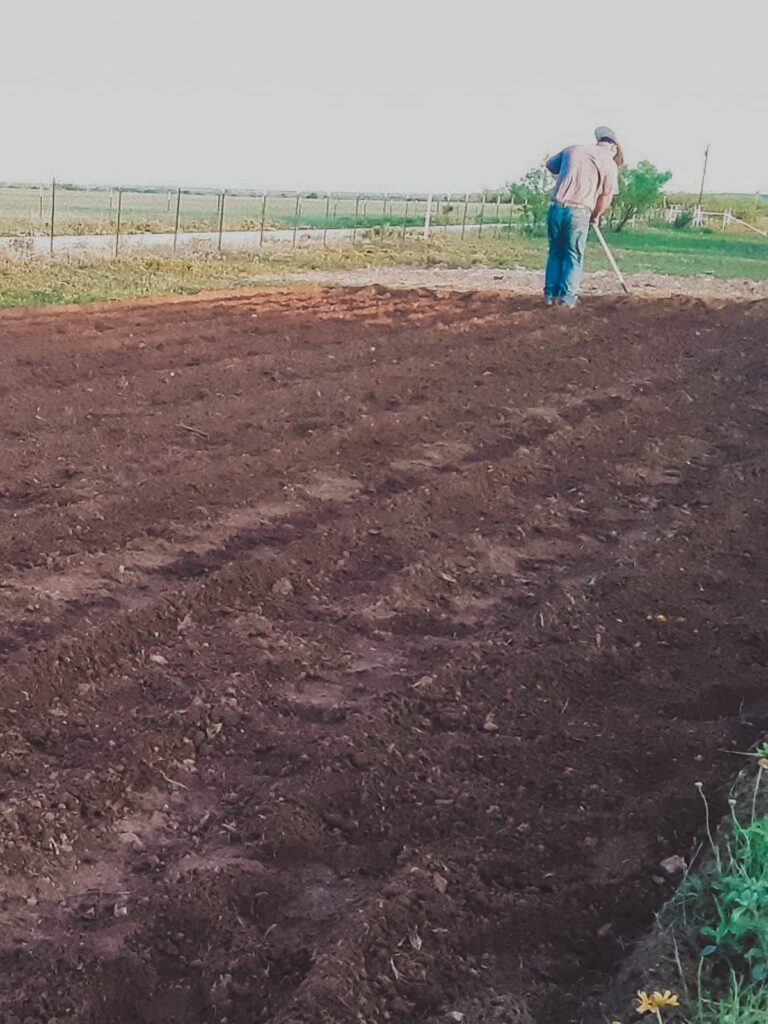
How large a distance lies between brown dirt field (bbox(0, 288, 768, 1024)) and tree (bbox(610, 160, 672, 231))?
39334 millimetres

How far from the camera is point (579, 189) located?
12.3m

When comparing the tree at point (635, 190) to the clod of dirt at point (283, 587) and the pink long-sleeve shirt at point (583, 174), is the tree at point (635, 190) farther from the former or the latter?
the clod of dirt at point (283, 587)

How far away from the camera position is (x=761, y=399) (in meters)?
8.80

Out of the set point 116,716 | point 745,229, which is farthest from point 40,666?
point 745,229

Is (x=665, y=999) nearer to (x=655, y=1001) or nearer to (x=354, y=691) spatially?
(x=655, y=1001)

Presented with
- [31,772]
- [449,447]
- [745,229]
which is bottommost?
[31,772]

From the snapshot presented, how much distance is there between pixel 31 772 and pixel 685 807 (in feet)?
5.95

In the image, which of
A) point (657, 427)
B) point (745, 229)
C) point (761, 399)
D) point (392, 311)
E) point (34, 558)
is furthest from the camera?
point (745, 229)

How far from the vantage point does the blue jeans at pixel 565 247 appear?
40.4 feet

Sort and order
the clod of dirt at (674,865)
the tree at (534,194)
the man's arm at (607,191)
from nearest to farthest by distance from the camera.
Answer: the clod of dirt at (674,865) → the man's arm at (607,191) → the tree at (534,194)

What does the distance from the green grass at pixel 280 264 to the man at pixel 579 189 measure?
5.09m

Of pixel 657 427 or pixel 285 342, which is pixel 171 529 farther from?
pixel 285 342

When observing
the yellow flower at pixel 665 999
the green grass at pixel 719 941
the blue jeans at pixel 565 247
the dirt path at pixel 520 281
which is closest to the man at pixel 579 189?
the blue jeans at pixel 565 247

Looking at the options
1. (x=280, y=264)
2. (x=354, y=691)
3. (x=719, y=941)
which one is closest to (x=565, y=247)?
(x=354, y=691)
